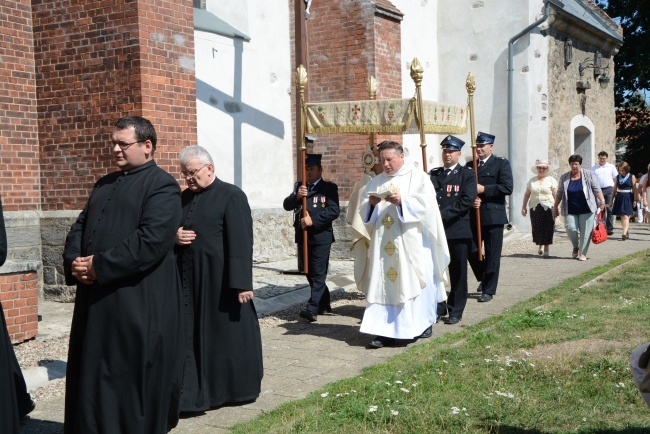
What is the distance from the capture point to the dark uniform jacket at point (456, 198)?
339 inches

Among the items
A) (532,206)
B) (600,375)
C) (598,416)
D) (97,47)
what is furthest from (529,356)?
(532,206)

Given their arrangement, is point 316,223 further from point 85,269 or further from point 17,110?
point 85,269

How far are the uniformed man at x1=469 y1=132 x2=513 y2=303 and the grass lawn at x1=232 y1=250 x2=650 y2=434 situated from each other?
1843mm

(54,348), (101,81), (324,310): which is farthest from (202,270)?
(101,81)

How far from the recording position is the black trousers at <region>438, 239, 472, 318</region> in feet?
27.9

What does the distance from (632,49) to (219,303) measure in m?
25.9

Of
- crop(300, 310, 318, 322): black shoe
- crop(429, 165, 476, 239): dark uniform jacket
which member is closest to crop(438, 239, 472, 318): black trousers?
crop(429, 165, 476, 239): dark uniform jacket

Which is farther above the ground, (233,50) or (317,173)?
(233,50)

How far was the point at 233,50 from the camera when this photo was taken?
1261 cm

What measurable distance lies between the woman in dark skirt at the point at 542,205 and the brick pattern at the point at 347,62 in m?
2.61

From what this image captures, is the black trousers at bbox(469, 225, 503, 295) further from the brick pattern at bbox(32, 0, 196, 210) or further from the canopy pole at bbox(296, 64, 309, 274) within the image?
the brick pattern at bbox(32, 0, 196, 210)

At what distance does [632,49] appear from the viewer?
27844 mm

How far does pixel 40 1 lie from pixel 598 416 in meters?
7.82

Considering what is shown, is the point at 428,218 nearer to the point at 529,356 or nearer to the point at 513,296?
the point at 529,356
